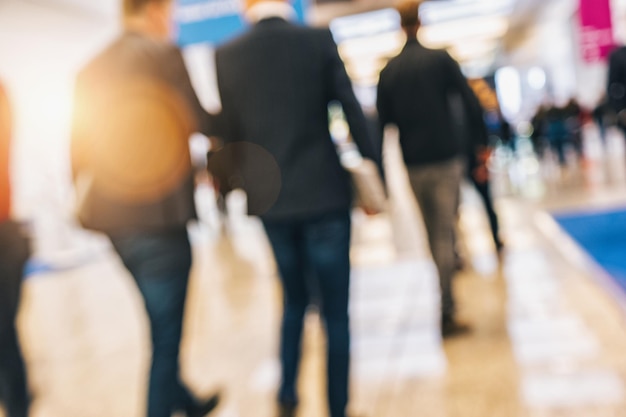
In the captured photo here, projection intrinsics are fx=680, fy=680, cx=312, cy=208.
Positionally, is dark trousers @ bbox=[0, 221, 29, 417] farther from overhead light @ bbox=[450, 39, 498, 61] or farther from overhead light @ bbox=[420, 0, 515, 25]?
overhead light @ bbox=[450, 39, 498, 61]

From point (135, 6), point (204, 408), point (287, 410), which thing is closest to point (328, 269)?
point (287, 410)

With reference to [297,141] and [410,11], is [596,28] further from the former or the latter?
[297,141]

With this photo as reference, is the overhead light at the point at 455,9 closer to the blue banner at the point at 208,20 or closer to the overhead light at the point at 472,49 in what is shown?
the overhead light at the point at 472,49

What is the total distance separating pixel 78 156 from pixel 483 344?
203 cm

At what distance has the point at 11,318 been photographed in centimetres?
231

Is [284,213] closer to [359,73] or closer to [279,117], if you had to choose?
[279,117]

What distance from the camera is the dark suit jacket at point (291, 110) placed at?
2174mm

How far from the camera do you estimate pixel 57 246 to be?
9500 millimetres

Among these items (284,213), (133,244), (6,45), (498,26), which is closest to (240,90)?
(284,213)

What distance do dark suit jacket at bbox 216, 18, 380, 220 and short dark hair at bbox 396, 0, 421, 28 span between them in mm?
1208

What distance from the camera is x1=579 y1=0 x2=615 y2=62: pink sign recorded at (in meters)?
11.8

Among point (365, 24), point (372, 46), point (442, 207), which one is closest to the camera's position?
point (442, 207)

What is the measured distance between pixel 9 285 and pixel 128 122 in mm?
689

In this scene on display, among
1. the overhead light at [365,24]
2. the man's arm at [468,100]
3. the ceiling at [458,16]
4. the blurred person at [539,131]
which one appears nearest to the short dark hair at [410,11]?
the man's arm at [468,100]
